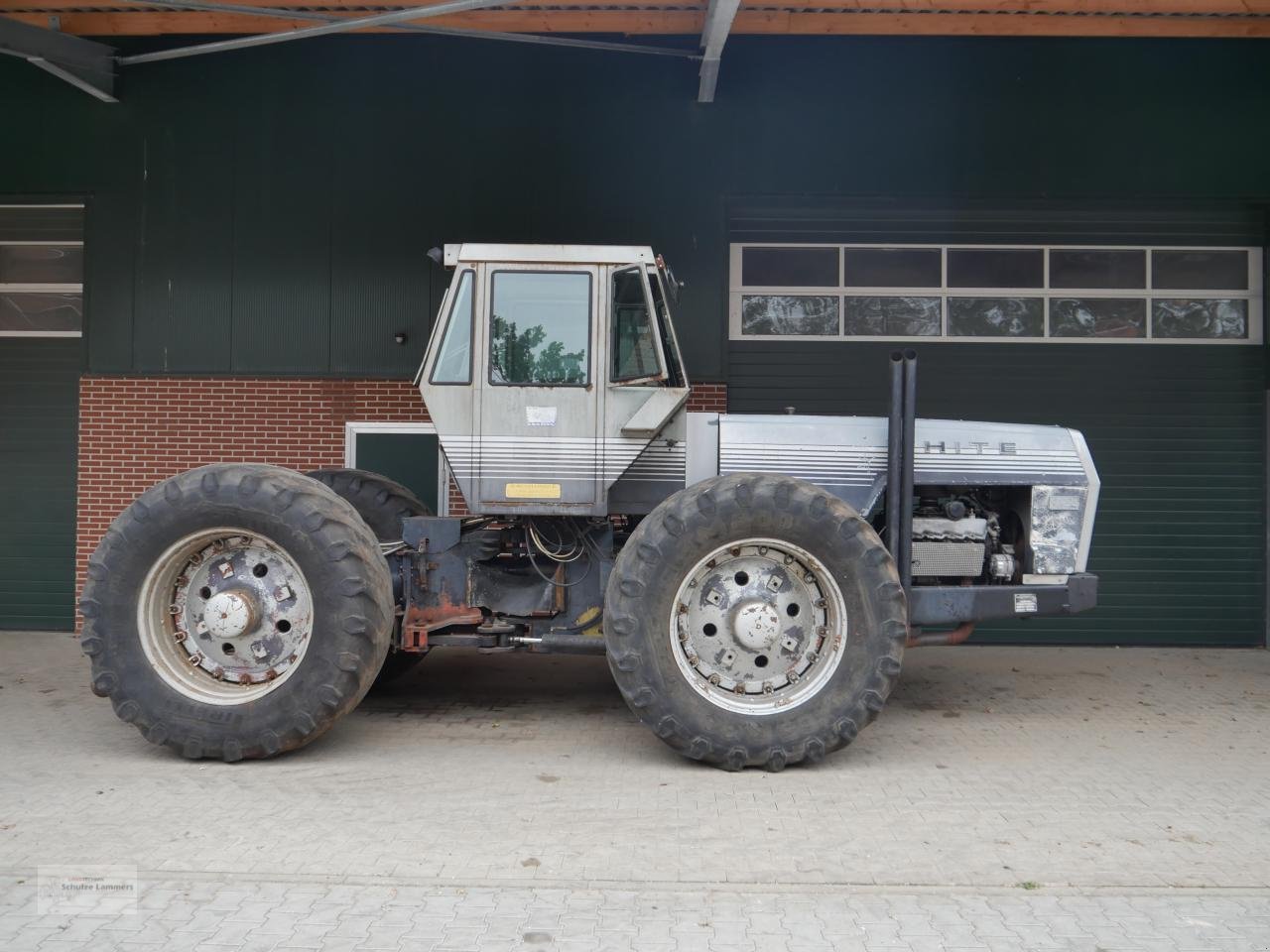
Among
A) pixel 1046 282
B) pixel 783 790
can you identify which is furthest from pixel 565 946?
pixel 1046 282

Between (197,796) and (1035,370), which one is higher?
(1035,370)

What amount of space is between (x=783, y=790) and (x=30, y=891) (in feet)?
11.7

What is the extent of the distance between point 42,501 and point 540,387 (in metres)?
7.03

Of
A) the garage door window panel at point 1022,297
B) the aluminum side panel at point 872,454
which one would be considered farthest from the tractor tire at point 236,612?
the garage door window panel at point 1022,297

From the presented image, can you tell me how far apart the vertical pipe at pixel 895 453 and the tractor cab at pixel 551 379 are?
4.43 feet

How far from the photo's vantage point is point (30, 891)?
167 inches

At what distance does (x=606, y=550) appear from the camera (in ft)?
22.2

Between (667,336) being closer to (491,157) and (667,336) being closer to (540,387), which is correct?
(540,387)

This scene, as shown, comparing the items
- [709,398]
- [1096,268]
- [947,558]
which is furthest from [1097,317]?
[947,558]

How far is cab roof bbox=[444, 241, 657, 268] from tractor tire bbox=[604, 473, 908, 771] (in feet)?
4.99

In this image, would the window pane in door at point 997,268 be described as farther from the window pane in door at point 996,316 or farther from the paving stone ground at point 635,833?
the paving stone ground at point 635,833

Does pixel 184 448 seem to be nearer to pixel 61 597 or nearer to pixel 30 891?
pixel 61 597

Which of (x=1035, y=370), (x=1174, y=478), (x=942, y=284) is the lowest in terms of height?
(x=1174, y=478)

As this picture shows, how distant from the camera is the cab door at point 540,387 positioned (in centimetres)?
641
